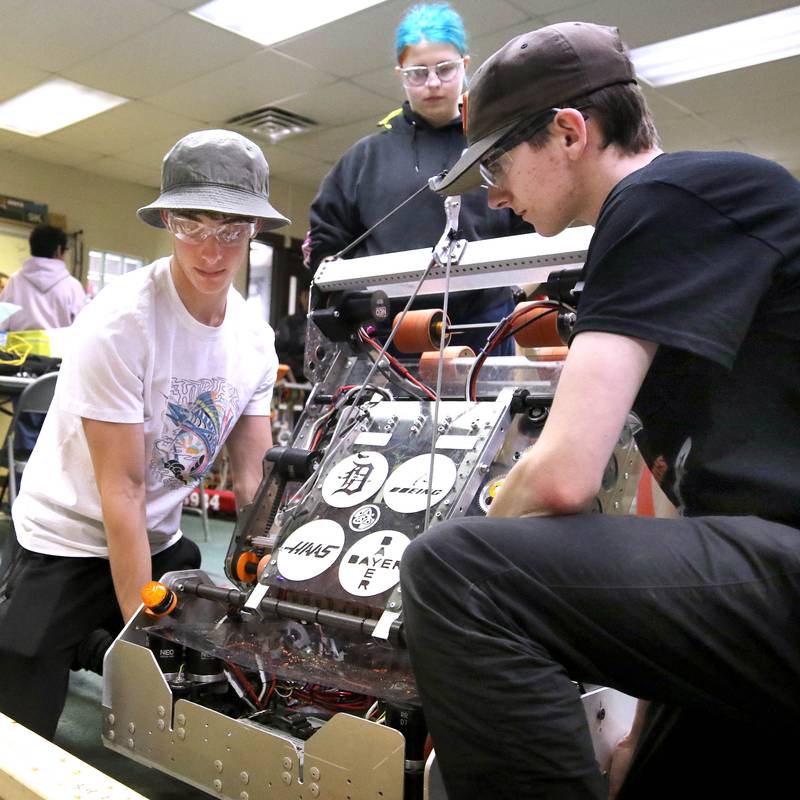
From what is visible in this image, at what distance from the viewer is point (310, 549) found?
1.52 m

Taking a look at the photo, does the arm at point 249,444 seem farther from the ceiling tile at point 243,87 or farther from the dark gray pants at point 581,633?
the ceiling tile at point 243,87

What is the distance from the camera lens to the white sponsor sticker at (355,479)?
5.15ft

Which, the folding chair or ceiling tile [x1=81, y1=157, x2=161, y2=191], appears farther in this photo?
ceiling tile [x1=81, y1=157, x2=161, y2=191]

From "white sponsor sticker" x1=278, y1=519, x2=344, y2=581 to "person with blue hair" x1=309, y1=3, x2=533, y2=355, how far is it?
805 millimetres

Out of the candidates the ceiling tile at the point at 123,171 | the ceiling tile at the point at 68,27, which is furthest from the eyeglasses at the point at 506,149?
the ceiling tile at the point at 123,171

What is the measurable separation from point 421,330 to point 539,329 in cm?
26

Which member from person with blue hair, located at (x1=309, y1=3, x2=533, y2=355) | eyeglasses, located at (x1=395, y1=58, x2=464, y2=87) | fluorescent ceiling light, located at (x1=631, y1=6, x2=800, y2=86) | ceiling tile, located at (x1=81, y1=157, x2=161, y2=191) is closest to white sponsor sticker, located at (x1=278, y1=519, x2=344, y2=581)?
person with blue hair, located at (x1=309, y1=3, x2=533, y2=355)

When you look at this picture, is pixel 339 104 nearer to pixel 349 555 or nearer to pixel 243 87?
pixel 243 87

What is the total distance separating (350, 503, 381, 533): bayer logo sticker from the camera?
1.50 m

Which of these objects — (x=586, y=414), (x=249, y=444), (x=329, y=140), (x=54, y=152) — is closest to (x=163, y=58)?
(x=329, y=140)

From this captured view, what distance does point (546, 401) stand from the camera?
153 centimetres

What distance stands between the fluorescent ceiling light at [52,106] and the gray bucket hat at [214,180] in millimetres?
5304

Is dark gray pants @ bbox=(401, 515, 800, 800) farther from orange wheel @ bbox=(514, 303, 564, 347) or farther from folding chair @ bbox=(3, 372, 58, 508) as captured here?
folding chair @ bbox=(3, 372, 58, 508)

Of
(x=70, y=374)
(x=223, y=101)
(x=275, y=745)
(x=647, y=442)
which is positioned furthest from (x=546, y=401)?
(x=223, y=101)
